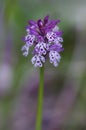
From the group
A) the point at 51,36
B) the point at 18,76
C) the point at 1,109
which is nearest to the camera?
the point at 51,36

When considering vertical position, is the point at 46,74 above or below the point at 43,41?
below

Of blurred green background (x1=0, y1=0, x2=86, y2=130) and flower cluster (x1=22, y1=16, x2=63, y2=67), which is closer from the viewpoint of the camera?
flower cluster (x1=22, y1=16, x2=63, y2=67)

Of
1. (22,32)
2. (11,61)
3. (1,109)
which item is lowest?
(1,109)

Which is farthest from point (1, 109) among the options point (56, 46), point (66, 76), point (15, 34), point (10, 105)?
point (56, 46)

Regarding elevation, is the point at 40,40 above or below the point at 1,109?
above

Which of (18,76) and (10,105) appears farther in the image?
(18,76)

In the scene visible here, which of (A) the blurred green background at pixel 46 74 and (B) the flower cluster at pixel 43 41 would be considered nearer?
(B) the flower cluster at pixel 43 41

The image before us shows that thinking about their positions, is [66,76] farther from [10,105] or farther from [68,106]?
[10,105]

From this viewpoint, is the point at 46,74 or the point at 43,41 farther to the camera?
the point at 46,74
